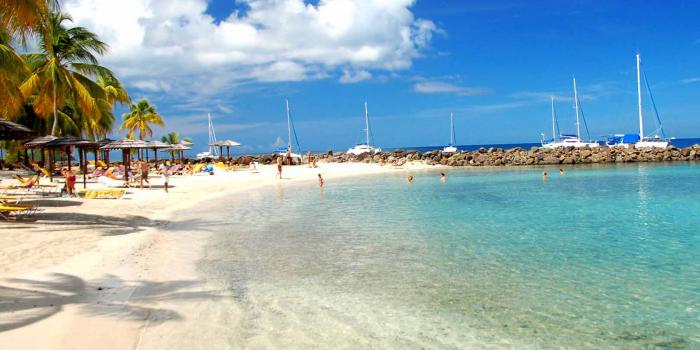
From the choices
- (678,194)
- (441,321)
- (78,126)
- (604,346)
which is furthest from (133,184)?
(678,194)

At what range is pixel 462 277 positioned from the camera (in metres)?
8.30

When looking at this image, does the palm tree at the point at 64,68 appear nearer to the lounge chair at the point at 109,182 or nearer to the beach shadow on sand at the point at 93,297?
the lounge chair at the point at 109,182

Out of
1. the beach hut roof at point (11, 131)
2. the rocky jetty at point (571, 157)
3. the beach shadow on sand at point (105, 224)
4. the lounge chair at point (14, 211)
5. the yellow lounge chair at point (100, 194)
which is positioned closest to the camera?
the beach shadow on sand at point (105, 224)

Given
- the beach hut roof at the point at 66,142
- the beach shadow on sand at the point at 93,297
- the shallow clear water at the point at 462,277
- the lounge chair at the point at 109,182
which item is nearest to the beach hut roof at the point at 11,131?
the beach hut roof at the point at 66,142

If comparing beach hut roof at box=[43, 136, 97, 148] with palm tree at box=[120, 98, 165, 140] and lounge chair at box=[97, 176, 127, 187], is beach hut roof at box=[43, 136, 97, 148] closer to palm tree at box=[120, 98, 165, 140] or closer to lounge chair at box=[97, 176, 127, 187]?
lounge chair at box=[97, 176, 127, 187]

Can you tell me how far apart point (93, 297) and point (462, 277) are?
5725 mm

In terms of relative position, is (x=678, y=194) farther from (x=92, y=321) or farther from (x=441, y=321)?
(x=92, y=321)

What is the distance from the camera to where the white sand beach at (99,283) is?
538 cm

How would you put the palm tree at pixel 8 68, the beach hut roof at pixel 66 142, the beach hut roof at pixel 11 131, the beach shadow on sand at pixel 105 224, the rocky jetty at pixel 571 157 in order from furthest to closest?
the rocky jetty at pixel 571 157, the beach hut roof at pixel 66 142, the palm tree at pixel 8 68, the beach hut roof at pixel 11 131, the beach shadow on sand at pixel 105 224

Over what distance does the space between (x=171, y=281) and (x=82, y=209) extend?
9145mm

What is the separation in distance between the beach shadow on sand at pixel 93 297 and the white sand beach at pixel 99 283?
11mm

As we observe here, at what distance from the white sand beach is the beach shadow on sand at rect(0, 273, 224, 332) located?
11mm

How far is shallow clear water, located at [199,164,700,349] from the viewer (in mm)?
5824

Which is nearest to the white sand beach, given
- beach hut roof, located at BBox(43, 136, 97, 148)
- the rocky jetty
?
beach hut roof, located at BBox(43, 136, 97, 148)
